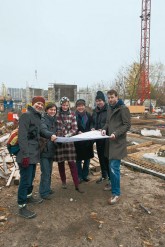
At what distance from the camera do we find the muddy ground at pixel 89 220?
3.10m

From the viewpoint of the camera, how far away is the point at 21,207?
3760 mm

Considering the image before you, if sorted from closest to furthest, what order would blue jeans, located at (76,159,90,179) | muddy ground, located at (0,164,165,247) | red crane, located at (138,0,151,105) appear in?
muddy ground, located at (0,164,165,247) → blue jeans, located at (76,159,90,179) → red crane, located at (138,0,151,105)

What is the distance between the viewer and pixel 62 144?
14.6 ft

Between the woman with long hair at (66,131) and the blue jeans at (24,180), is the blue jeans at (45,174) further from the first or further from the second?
the blue jeans at (24,180)

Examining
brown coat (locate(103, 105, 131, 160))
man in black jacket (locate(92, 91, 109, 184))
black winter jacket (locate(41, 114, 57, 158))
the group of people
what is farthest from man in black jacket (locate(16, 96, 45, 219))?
man in black jacket (locate(92, 91, 109, 184))

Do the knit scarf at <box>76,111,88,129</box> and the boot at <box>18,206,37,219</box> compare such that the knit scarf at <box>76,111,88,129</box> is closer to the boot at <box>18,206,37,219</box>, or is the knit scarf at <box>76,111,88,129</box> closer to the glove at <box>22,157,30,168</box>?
the glove at <box>22,157,30,168</box>

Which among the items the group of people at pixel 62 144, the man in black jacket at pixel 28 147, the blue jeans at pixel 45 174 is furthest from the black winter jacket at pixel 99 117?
the man in black jacket at pixel 28 147

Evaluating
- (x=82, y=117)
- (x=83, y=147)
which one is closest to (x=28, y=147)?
(x=83, y=147)

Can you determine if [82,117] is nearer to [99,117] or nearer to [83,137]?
[99,117]

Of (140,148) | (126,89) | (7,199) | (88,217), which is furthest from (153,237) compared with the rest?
(126,89)

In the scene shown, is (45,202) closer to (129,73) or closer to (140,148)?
(140,148)

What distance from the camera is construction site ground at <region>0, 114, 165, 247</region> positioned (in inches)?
122

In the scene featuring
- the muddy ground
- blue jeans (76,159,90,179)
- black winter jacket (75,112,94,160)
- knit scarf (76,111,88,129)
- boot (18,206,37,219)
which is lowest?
the muddy ground

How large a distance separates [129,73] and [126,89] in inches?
150
